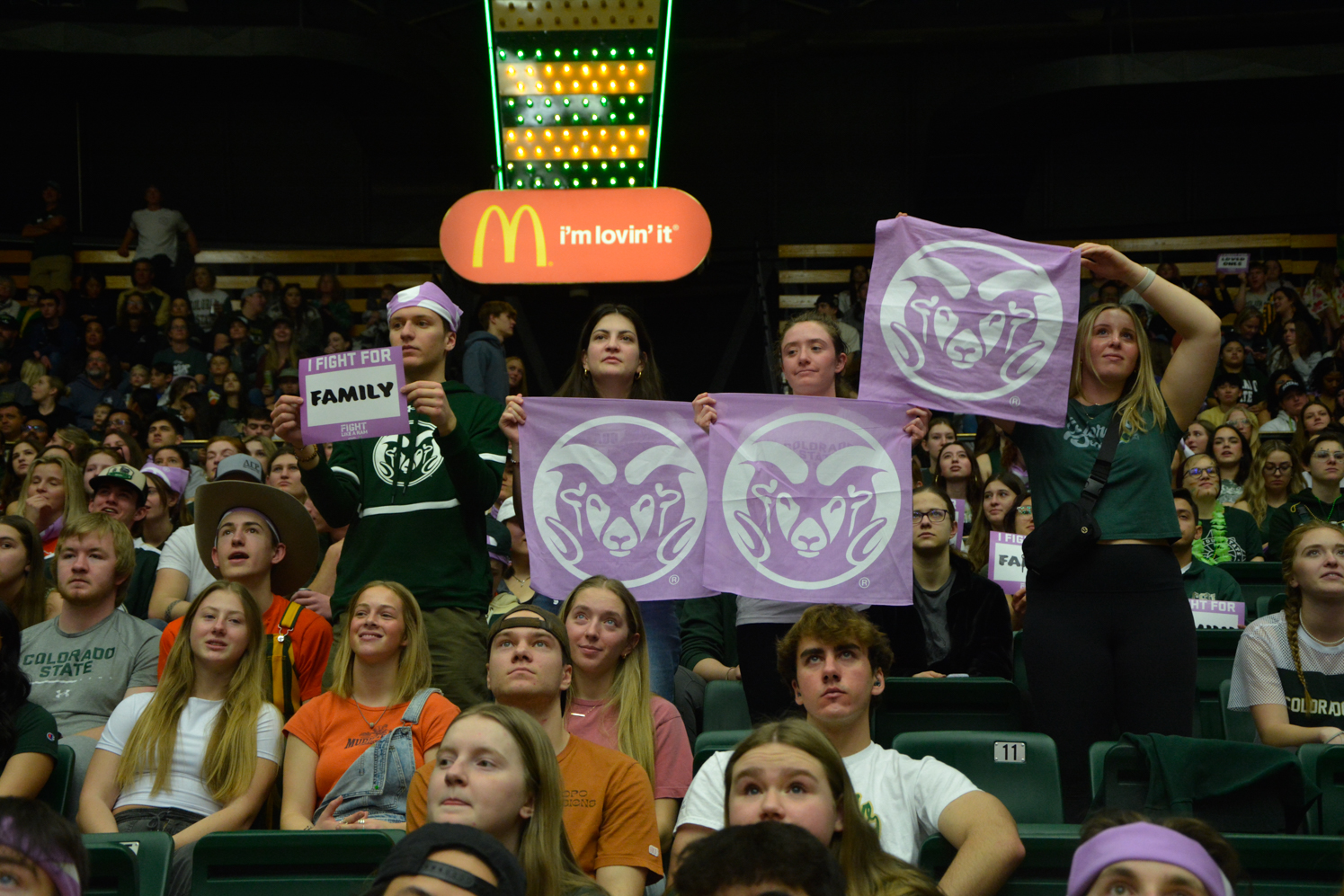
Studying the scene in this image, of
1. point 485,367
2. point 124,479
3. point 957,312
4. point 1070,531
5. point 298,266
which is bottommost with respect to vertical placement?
point 1070,531

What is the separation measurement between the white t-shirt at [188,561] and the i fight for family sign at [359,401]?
1.46 m

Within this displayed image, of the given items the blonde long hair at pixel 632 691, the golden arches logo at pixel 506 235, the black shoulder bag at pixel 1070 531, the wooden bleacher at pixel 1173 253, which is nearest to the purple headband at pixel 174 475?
the golden arches logo at pixel 506 235

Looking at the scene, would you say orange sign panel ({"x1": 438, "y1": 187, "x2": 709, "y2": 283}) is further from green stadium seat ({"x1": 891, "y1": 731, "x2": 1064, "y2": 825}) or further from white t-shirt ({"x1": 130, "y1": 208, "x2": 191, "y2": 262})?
white t-shirt ({"x1": 130, "y1": 208, "x2": 191, "y2": 262})

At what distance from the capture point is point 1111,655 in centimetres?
377

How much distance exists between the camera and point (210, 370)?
460 inches

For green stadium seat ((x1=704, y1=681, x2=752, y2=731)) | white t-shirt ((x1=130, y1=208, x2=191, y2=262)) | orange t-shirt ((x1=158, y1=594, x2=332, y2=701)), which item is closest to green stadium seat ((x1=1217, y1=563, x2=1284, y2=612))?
green stadium seat ((x1=704, y1=681, x2=752, y2=731))

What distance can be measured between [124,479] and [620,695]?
2935mm

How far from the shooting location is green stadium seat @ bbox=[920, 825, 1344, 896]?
10.4 ft

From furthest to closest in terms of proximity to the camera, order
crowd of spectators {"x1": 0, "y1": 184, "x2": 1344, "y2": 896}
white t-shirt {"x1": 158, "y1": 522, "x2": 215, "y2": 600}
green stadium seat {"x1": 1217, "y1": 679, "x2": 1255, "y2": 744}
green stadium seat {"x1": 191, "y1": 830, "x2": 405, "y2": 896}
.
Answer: white t-shirt {"x1": 158, "y1": 522, "x2": 215, "y2": 600}, green stadium seat {"x1": 1217, "y1": 679, "x2": 1255, "y2": 744}, green stadium seat {"x1": 191, "y1": 830, "x2": 405, "y2": 896}, crowd of spectators {"x1": 0, "y1": 184, "x2": 1344, "y2": 896}

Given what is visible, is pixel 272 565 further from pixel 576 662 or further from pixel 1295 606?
pixel 1295 606

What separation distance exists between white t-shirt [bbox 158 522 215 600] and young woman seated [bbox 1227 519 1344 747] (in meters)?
3.72

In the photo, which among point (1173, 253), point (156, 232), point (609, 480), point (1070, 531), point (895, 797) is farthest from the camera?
point (1173, 253)

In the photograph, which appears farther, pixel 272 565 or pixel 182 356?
pixel 182 356

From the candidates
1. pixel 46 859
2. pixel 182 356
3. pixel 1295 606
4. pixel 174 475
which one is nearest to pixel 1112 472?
pixel 1295 606
